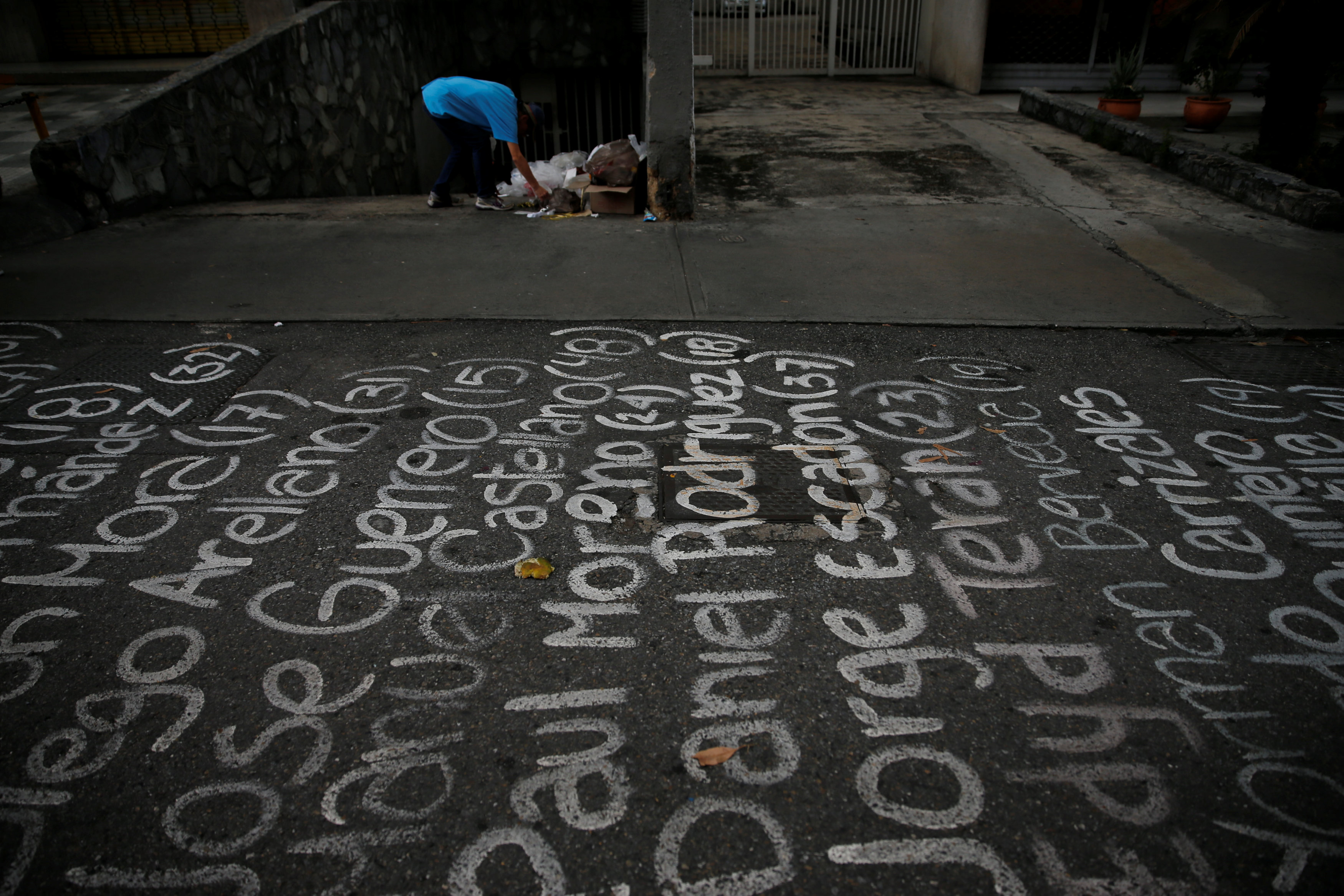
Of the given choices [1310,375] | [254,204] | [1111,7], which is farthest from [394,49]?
[1111,7]

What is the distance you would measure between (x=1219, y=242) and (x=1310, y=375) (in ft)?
8.27

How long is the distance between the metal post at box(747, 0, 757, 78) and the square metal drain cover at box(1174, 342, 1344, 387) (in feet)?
40.6

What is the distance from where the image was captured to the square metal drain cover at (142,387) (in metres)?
3.88

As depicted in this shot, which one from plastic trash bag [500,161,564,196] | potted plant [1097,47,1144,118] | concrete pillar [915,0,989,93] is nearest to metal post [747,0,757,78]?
concrete pillar [915,0,989,93]

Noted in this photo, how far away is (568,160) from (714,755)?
7.22 metres

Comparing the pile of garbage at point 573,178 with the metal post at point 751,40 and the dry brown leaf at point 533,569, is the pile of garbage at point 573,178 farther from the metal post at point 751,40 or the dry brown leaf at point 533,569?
the metal post at point 751,40

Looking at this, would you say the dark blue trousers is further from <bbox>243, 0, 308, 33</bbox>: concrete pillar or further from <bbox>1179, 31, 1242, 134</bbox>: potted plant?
<bbox>1179, 31, 1242, 134</bbox>: potted plant

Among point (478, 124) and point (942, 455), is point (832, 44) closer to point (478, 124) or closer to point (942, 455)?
point (478, 124)

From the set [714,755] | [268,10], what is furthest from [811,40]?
[714,755]

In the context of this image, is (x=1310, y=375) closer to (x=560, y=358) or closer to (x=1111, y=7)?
(x=560, y=358)

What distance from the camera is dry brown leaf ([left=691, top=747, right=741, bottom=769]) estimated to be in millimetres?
2168

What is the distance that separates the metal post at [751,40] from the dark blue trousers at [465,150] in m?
9.38

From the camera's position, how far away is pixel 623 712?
2.32m

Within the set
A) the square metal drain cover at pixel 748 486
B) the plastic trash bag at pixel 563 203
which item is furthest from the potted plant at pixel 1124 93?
the square metal drain cover at pixel 748 486
